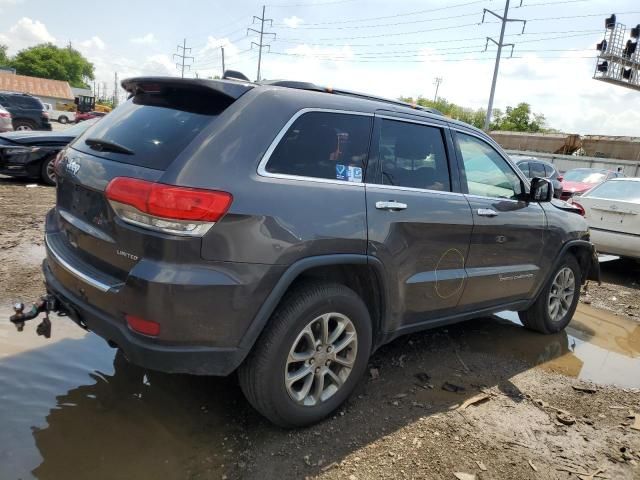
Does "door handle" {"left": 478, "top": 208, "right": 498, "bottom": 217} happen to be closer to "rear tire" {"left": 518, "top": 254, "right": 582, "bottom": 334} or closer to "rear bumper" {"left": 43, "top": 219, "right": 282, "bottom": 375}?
"rear tire" {"left": 518, "top": 254, "right": 582, "bottom": 334}

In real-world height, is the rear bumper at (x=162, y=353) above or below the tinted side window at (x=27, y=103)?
below

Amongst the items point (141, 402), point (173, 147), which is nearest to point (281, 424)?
point (141, 402)

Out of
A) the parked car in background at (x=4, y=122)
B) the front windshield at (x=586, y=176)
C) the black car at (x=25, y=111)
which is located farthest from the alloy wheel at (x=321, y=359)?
the black car at (x=25, y=111)

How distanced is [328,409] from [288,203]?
1.27 metres

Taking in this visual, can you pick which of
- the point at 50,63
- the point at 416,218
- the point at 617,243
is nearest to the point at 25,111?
the point at 617,243

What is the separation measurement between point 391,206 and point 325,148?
53 centimetres

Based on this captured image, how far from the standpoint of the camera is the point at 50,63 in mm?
100750

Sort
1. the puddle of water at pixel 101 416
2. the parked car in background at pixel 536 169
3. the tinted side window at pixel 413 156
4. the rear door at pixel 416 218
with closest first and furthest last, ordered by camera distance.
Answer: the puddle of water at pixel 101 416, the rear door at pixel 416 218, the tinted side window at pixel 413 156, the parked car in background at pixel 536 169

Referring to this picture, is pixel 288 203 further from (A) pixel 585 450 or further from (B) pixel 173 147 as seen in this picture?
(A) pixel 585 450

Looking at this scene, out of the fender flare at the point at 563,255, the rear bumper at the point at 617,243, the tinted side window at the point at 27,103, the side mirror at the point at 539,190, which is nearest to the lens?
the side mirror at the point at 539,190

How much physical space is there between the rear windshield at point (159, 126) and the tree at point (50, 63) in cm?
11396

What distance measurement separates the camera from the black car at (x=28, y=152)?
9.13m

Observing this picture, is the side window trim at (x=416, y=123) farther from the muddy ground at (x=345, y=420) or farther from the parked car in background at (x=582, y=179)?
the parked car in background at (x=582, y=179)

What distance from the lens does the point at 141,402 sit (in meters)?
3.11
